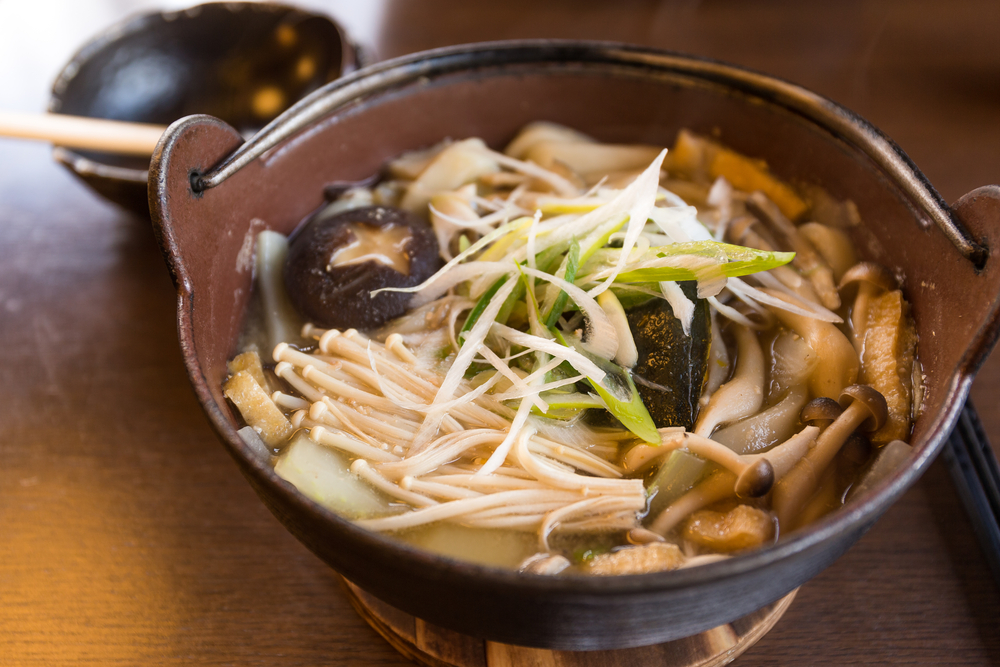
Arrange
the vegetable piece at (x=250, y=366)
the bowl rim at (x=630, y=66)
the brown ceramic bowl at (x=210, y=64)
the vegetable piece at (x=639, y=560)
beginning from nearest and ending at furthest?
the bowl rim at (x=630, y=66) < the vegetable piece at (x=639, y=560) < the vegetable piece at (x=250, y=366) < the brown ceramic bowl at (x=210, y=64)

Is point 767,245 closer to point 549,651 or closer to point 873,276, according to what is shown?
point 873,276

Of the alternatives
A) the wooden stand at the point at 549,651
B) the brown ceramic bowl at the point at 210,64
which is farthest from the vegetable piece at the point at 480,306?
the brown ceramic bowl at the point at 210,64

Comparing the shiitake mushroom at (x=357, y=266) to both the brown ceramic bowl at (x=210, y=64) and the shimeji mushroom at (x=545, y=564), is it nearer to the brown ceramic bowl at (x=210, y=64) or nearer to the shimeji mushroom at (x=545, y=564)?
the shimeji mushroom at (x=545, y=564)

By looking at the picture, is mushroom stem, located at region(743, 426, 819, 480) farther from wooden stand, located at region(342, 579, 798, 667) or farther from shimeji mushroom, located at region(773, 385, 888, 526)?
wooden stand, located at region(342, 579, 798, 667)

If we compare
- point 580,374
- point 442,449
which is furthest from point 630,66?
point 442,449

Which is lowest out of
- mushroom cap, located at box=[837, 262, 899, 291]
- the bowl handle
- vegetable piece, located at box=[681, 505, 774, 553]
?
vegetable piece, located at box=[681, 505, 774, 553]

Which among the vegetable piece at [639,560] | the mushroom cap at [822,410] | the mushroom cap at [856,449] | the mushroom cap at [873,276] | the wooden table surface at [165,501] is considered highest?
the mushroom cap at [873,276]

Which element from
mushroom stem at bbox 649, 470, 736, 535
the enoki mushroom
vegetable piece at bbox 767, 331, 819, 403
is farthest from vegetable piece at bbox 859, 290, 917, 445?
the enoki mushroom
